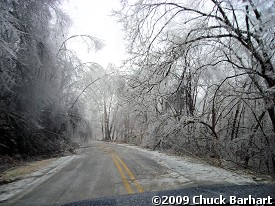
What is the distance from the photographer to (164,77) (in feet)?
23.0

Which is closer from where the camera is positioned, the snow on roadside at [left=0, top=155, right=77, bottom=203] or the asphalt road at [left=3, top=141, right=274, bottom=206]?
the asphalt road at [left=3, top=141, right=274, bottom=206]

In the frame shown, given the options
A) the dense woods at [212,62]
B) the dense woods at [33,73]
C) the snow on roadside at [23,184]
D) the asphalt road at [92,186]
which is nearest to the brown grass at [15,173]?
the snow on roadside at [23,184]

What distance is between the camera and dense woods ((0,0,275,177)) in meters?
6.78

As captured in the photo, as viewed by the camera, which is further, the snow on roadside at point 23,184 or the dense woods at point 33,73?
the dense woods at point 33,73

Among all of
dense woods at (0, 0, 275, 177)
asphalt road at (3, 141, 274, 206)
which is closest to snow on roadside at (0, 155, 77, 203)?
asphalt road at (3, 141, 274, 206)

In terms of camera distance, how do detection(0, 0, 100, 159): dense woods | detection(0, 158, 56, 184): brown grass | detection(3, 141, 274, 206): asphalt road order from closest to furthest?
detection(3, 141, 274, 206): asphalt road, detection(0, 158, 56, 184): brown grass, detection(0, 0, 100, 159): dense woods

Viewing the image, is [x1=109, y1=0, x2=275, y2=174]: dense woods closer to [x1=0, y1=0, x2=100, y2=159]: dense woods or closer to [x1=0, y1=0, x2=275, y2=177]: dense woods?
[x1=0, y1=0, x2=275, y2=177]: dense woods

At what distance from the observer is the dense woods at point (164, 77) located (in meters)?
6.78

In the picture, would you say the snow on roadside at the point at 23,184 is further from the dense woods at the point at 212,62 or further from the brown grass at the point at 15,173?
the dense woods at the point at 212,62

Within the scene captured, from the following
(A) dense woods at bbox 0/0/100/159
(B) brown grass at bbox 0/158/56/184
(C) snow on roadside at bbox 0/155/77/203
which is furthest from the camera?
(A) dense woods at bbox 0/0/100/159

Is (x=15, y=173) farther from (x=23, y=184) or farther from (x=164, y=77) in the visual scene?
(x=164, y=77)

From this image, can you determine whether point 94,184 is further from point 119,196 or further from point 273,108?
point 273,108

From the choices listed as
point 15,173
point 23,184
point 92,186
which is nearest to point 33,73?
point 15,173

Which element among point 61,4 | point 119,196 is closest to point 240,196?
point 119,196
